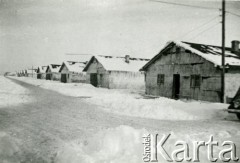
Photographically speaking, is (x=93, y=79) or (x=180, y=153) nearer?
(x=180, y=153)

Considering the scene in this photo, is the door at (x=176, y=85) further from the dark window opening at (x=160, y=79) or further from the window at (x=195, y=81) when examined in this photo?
the window at (x=195, y=81)

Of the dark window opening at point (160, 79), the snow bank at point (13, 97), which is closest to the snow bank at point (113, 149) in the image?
the snow bank at point (13, 97)

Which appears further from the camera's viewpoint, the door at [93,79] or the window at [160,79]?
the door at [93,79]

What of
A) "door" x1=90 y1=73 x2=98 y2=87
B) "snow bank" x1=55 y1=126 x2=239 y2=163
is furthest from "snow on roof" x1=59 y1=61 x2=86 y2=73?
"snow bank" x1=55 y1=126 x2=239 y2=163

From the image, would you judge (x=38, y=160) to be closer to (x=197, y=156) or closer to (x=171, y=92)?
(x=197, y=156)

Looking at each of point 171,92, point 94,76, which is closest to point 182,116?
point 171,92

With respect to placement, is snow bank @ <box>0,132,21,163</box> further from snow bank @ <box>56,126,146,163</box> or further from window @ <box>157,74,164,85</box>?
window @ <box>157,74,164,85</box>

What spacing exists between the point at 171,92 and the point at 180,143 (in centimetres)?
1574

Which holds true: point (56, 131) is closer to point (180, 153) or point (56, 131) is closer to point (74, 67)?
point (180, 153)

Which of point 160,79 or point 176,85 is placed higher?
point 160,79

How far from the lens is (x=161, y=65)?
23234 millimetres

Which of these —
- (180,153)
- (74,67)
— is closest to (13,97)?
(180,153)

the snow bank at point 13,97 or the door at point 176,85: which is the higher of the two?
the door at point 176,85

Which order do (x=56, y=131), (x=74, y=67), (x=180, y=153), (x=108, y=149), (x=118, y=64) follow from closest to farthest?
(x=180, y=153), (x=108, y=149), (x=56, y=131), (x=118, y=64), (x=74, y=67)
